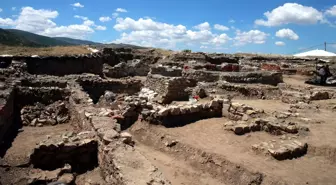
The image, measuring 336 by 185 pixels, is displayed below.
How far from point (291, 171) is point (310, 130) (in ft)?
9.40

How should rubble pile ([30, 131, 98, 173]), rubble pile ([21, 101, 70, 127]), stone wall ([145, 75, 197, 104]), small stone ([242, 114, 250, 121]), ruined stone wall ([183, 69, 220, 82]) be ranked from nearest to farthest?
1. rubble pile ([30, 131, 98, 173])
2. small stone ([242, 114, 250, 121])
3. rubble pile ([21, 101, 70, 127])
4. stone wall ([145, 75, 197, 104])
5. ruined stone wall ([183, 69, 220, 82])

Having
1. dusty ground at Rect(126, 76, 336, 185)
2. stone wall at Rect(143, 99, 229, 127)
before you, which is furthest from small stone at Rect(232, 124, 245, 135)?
stone wall at Rect(143, 99, 229, 127)

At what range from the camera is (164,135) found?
9297 millimetres

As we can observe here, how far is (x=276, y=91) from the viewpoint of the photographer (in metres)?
15.3

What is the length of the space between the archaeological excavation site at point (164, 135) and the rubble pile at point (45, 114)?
0.03m

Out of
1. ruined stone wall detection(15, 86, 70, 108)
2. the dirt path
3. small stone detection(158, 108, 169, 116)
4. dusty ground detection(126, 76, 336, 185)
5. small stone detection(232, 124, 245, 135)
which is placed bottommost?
the dirt path

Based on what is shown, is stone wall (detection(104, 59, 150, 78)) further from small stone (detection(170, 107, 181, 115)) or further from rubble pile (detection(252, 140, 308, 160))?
rubble pile (detection(252, 140, 308, 160))

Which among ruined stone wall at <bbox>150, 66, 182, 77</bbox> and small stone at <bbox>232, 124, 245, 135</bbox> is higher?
ruined stone wall at <bbox>150, 66, 182, 77</bbox>

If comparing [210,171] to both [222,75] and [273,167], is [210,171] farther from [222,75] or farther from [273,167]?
[222,75]

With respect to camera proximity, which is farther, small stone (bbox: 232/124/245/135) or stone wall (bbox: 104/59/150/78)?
stone wall (bbox: 104/59/150/78)

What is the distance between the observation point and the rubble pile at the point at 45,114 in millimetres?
10875

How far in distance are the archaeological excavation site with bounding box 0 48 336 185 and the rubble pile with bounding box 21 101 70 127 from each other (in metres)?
0.03

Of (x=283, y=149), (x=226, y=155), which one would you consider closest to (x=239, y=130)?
(x=226, y=155)

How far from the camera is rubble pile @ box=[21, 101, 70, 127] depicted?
10875 millimetres
